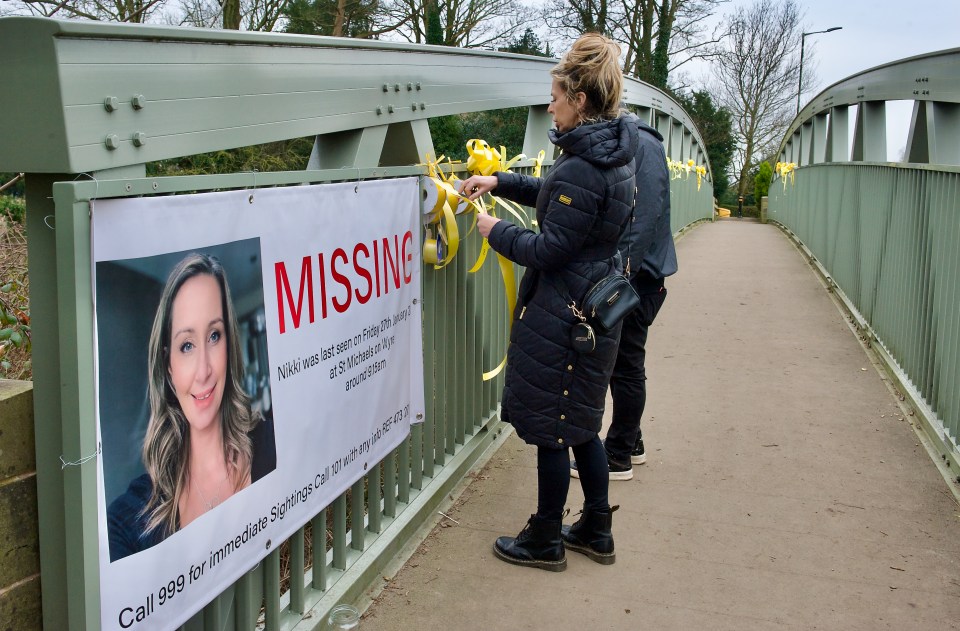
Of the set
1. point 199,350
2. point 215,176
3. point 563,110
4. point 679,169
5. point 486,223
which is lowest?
point 199,350

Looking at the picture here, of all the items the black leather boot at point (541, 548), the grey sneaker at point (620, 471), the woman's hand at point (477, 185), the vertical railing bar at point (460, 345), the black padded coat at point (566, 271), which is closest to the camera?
the black padded coat at point (566, 271)

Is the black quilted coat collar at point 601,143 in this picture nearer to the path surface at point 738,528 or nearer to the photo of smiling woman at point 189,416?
the photo of smiling woman at point 189,416

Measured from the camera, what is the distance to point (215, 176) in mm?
2217

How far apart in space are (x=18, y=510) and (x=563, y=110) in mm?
2052

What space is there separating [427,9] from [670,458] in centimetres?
1589

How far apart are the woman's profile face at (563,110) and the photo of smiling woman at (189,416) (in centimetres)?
141

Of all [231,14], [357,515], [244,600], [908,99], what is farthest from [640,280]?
[231,14]

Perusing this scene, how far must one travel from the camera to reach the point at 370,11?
16.4 m

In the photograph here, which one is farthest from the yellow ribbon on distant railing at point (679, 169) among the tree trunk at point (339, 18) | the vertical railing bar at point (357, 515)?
the vertical railing bar at point (357, 515)

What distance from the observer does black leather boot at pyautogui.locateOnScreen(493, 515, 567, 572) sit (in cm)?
353

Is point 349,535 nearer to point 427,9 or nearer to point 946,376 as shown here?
point 946,376

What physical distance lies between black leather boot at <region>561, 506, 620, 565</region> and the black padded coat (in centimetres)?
39

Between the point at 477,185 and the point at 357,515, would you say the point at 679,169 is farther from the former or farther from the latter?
the point at 357,515

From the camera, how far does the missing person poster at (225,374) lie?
192 centimetres
